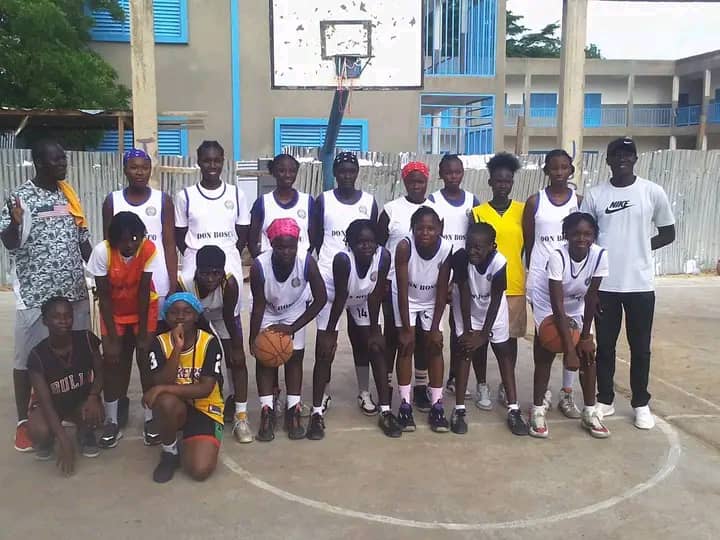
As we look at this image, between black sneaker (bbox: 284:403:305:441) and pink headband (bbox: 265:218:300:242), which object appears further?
black sneaker (bbox: 284:403:305:441)

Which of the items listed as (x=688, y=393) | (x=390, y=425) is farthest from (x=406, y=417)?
(x=688, y=393)

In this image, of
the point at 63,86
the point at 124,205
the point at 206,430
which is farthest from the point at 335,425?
the point at 63,86

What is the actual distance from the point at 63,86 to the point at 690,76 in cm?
2950

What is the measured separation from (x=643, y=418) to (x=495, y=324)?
1.19 m

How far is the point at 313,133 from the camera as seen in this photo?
13.2 meters

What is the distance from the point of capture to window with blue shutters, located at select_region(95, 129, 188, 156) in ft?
40.7

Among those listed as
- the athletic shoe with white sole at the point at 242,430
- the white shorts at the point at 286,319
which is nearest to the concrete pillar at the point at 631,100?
the white shorts at the point at 286,319

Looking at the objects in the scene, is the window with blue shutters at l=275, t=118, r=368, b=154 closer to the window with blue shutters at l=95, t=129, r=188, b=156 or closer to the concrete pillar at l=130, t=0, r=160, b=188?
the window with blue shutters at l=95, t=129, r=188, b=156

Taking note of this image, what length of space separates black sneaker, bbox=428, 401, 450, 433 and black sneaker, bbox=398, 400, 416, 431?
0.13 m

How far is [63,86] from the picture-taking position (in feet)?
35.8

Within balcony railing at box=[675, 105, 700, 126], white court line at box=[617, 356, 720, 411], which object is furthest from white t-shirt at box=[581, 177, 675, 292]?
balcony railing at box=[675, 105, 700, 126]

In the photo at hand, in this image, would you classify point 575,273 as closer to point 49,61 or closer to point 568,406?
point 568,406

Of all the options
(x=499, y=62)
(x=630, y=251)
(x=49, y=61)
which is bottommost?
(x=630, y=251)

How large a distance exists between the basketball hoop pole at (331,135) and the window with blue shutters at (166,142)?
3.39m
